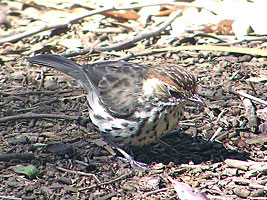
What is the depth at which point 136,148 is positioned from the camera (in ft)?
20.4

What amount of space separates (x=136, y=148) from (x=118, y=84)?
0.86m

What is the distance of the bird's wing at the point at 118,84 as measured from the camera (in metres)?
5.82

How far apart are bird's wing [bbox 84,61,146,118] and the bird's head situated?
19 centimetres

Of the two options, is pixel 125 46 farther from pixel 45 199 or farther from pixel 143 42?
pixel 45 199

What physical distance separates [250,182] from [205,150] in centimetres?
85

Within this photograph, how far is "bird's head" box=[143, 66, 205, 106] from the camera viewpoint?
5.47m

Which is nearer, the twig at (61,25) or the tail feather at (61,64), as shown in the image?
the tail feather at (61,64)

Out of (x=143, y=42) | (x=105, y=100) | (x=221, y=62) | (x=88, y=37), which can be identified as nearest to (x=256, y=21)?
(x=221, y=62)

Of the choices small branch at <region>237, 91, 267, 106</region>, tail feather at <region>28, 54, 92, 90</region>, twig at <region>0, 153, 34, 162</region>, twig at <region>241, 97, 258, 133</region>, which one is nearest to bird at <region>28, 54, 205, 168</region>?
tail feather at <region>28, 54, 92, 90</region>

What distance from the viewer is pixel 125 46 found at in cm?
846

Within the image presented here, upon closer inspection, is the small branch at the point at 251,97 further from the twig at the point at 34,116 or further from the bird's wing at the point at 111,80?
the twig at the point at 34,116

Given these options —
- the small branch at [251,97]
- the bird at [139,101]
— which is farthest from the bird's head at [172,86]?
the small branch at [251,97]

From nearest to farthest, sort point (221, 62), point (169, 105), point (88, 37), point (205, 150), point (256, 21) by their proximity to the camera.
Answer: point (169, 105) < point (205, 150) < point (221, 62) < point (256, 21) < point (88, 37)

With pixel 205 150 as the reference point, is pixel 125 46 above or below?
above
